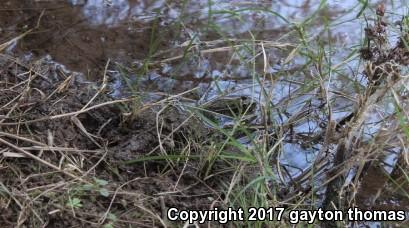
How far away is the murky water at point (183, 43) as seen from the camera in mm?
2500

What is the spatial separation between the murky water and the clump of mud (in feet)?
0.66

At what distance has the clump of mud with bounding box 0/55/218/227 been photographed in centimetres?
182

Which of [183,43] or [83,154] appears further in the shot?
[183,43]

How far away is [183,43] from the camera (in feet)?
8.94

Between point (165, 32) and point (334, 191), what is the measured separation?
120 cm

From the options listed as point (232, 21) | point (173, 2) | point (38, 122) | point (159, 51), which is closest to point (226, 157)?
point (38, 122)

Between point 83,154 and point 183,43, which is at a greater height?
point 183,43

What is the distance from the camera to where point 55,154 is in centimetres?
204

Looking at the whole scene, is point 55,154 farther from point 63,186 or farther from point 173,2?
point 173,2

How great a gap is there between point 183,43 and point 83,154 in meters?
0.87

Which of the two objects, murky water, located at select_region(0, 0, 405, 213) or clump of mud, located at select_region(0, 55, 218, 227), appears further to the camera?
murky water, located at select_region(0, 0, 405, 213)

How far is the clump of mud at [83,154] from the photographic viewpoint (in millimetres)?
1823

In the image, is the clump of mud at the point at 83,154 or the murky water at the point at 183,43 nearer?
the clump of mud at the point at 83,154

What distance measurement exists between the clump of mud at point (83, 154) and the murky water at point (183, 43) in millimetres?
200
